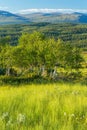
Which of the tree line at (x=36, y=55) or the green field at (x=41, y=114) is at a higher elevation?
the green field at (x=41, y=114)

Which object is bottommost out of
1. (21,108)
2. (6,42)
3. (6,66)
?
(6,66)

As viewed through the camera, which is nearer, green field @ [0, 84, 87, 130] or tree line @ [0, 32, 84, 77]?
green field @ [0, 84, 87, 130]

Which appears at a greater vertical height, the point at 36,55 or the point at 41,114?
the point at 41,114

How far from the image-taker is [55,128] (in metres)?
4.89

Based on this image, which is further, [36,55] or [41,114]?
[36,55]

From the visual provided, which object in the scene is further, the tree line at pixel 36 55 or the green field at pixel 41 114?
the tree line at pixel 36 55

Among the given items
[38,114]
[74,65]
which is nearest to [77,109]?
[38,114]

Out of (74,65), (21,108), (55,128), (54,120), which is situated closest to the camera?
(55,128)

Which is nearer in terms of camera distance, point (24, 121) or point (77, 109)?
point (24, 121)

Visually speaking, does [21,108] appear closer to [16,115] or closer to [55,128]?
[16,115]

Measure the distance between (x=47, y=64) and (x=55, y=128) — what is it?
8868 cm

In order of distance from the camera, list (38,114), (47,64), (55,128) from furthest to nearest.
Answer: (47,64), (38,114), (55,128)

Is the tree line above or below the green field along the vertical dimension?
below

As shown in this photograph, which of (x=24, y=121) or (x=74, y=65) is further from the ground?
(x=24, y=121)
